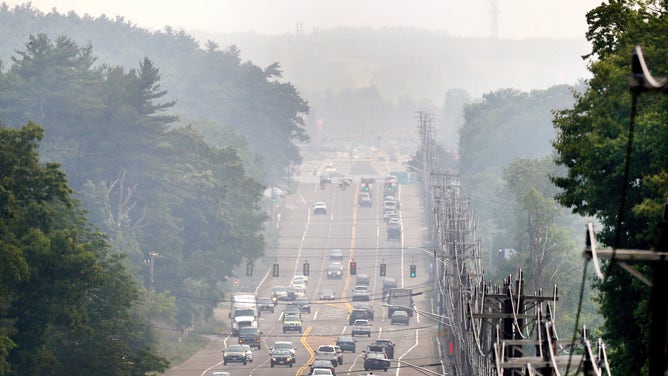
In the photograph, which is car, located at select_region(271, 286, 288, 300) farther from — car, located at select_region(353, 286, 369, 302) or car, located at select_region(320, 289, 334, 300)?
car, located at select_region(353, 286, 369, 302)

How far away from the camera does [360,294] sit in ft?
437

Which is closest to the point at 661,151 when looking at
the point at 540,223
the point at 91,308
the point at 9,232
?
the point at 9,232

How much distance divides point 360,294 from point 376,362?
43.1 meters

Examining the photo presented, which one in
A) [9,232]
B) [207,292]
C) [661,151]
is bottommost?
[207,292]

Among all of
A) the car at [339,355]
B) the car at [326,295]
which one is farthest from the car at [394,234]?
the car at [339,355]

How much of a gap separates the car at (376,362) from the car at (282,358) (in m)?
4.44

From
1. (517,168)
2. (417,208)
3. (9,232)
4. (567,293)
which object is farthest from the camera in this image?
(417,208)

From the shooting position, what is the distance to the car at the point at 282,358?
9175 centimetres

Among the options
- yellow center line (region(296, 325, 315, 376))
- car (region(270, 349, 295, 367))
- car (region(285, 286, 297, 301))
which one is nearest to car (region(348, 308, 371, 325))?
yellow center line (region(296, 325, 315, 376))

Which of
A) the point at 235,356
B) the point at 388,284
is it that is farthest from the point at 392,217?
the point at 235,356

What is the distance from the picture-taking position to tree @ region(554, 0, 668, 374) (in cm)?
4800

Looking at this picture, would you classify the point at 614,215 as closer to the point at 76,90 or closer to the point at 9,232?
the point at 9,232

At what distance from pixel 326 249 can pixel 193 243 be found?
61.4 ft

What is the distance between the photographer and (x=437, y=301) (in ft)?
399
